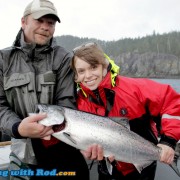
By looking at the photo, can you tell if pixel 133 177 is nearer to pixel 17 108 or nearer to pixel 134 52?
pixel 17 108

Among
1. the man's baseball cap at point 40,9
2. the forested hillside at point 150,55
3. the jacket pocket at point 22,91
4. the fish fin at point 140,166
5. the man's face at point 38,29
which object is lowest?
the forested hillside at point 150,55

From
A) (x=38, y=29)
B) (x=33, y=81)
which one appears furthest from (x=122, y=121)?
(x=38, y=29)

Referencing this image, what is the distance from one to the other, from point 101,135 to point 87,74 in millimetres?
805

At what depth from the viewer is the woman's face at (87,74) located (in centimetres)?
384

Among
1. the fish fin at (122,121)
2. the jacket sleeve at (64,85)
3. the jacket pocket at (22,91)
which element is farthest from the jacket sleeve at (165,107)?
the jacket pocket at (22,91)

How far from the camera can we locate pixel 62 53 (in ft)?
13.0

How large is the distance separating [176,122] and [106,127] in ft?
2.76

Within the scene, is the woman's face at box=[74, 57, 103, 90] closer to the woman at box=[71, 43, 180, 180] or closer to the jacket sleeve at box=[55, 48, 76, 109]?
the woman at box=[71, 43, 180, 180]

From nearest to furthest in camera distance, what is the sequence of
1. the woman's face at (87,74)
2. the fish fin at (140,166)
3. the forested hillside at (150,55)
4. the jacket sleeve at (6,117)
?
the jacket sleeve at (6,117)
the fish fin at (140,166)
the woman's face at (87,74)
the forested hillside at (150,55)

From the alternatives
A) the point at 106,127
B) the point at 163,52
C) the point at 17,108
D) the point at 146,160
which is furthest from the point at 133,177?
the point at 163,52

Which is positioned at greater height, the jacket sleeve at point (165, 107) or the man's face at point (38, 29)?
the man's face at point (38, 29)

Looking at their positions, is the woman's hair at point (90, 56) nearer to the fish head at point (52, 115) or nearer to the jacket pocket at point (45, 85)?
the jacket pocket at point (45, 85)

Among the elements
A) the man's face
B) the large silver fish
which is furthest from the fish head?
the man's face

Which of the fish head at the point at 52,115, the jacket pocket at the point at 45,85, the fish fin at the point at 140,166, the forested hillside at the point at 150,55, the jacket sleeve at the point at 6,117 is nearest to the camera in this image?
the fish head at the point at 52,115
